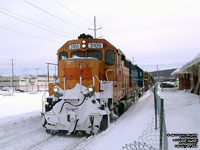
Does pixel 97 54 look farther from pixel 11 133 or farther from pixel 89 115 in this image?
pixel 11 133

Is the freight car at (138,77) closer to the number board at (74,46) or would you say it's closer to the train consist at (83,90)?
the train consist at (83,90)

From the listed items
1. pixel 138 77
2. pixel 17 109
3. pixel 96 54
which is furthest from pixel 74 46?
pixel 138 77

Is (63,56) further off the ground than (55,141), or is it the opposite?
(63,56)

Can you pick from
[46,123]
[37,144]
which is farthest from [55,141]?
[46,123]

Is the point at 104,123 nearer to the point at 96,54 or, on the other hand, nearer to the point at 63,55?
the point at 96,54

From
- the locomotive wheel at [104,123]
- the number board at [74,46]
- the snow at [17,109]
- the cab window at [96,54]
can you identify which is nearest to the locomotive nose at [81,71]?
the cab window at [96,54]

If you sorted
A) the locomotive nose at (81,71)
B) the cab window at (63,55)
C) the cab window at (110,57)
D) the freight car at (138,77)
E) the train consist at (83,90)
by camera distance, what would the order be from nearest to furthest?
1. the train consist at (83,90)
2. the locomotive nose at (81,71)
3. the cab window at (110,57)
4. the cab window at (63,55)
5. the freight car at (138,77)

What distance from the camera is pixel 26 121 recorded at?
33.0ft

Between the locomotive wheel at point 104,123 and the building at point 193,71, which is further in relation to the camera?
the building at point 193,71

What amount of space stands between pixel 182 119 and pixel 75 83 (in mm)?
4139

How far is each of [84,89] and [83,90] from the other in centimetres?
5

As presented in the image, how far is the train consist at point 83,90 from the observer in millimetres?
7289

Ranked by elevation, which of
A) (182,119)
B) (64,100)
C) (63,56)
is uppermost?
(63,56)

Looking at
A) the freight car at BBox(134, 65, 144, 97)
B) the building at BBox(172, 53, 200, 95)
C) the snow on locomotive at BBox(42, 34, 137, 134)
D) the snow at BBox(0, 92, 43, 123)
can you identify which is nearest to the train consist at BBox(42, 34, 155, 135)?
the snow on locomotive at BBox(42, 34, 137, 134)
